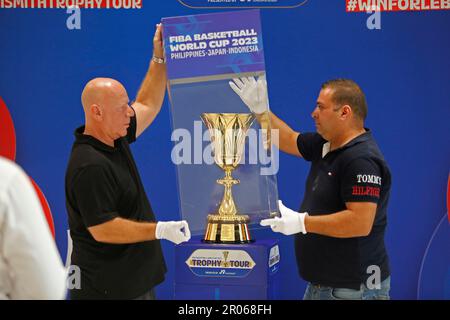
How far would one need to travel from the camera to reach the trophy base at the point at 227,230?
3.53 metres

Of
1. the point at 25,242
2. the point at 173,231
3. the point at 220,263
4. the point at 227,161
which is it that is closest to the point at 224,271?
the point at 220,263

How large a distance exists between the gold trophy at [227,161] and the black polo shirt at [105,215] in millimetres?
340

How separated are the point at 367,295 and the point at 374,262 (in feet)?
0.53

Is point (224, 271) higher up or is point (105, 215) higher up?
point (105, 215)

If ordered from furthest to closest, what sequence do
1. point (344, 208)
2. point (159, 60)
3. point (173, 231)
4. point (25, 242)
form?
point (159, 60), point (344, 208), point (173, 231), point (25, 242)

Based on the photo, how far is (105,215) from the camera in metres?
3.19

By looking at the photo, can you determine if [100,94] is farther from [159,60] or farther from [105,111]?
[159,60]

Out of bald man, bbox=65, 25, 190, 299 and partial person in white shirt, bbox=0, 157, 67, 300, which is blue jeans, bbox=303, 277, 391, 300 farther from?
partial person in white shirt, bbox=0, 157, 67, 300

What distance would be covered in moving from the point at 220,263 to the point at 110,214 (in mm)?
615

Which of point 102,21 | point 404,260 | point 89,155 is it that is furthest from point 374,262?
point 102,21

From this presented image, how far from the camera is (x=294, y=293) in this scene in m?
4.30

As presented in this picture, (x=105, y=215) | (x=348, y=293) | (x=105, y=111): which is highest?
(x=105, y=111)

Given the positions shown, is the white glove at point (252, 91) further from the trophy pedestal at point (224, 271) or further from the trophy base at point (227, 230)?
the trophy pedestal at point (224, 271)

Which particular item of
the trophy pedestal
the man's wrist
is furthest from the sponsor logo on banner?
the man's wrist
